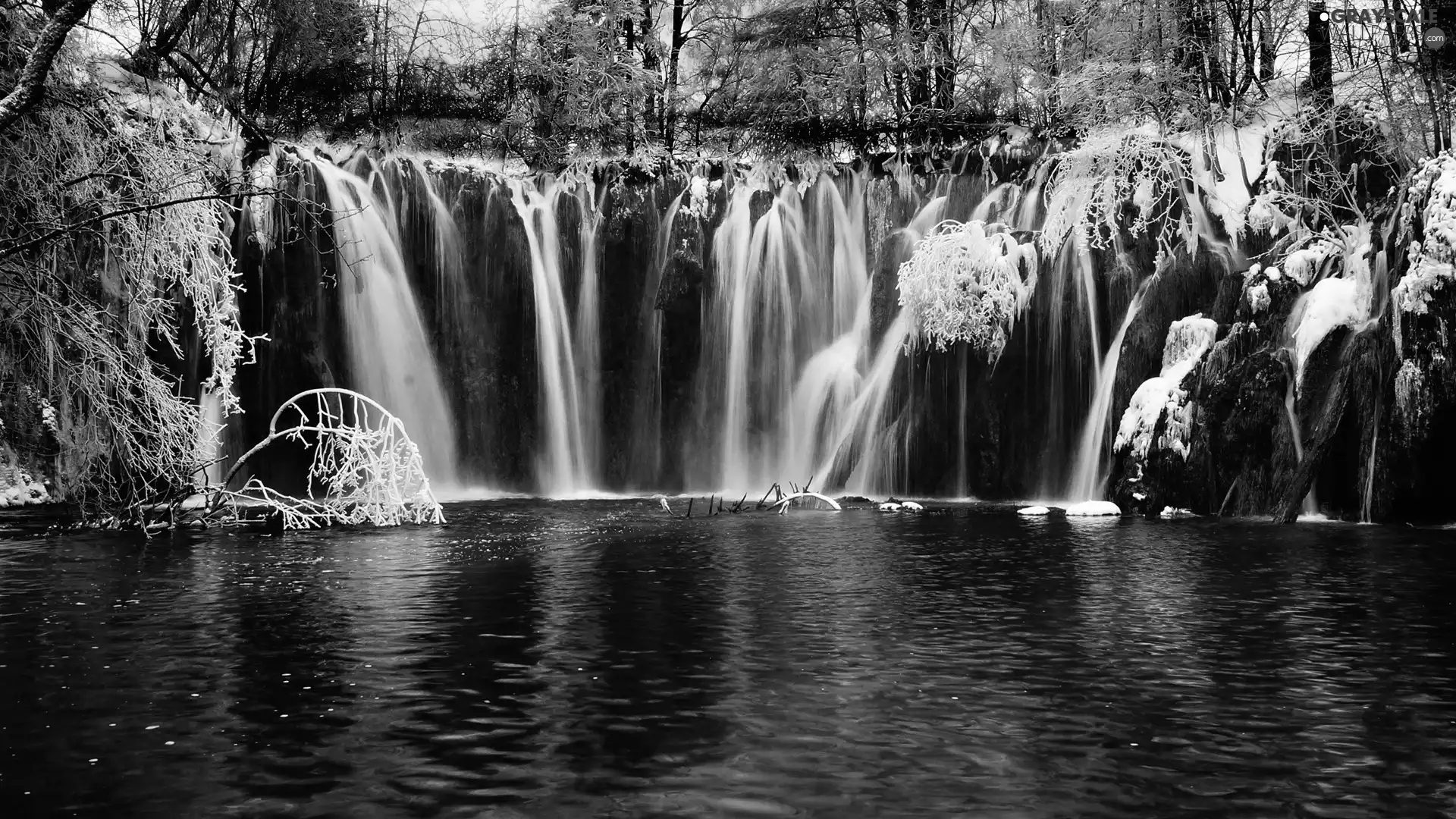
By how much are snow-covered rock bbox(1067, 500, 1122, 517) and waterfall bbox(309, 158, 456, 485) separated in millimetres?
11910

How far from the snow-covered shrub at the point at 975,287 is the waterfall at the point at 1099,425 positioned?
1692 mm

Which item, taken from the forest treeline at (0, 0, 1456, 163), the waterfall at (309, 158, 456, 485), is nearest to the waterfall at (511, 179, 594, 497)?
the waterfall at (309, 158, 456, 485)

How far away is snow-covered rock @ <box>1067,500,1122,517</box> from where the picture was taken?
1789 centimetres

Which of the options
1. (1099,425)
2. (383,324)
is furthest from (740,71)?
(1099,425)

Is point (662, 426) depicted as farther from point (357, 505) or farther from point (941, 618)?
point (941, 618)

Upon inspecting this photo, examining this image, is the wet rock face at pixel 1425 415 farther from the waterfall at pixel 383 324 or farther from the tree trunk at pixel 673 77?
the tree trunk at pixel 673 77

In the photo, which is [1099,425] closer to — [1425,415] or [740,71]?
[1425,415]

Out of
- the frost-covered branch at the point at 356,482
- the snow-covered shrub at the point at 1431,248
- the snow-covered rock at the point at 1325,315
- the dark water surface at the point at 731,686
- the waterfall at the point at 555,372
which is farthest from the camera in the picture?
the waterfall at the point at 555,372

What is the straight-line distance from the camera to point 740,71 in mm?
32188

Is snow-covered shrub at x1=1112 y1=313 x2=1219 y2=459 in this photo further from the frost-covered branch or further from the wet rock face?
the frost-covered branch

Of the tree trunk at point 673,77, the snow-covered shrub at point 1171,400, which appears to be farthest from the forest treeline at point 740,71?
the snow-covered shrub at point 1171,400

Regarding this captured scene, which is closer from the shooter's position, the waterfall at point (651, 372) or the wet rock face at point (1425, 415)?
the wet rock face at point (1425, 415)

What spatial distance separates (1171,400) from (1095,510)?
75.3 inches

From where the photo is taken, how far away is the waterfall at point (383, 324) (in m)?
22.8
